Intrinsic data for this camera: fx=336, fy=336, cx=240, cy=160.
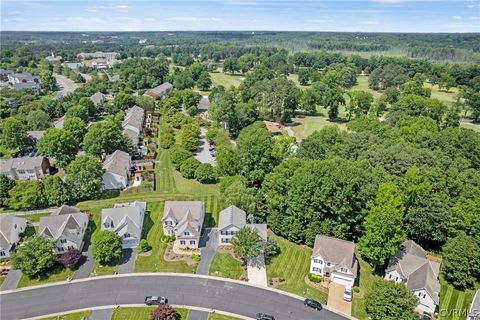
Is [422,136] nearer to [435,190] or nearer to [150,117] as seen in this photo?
[435,190]

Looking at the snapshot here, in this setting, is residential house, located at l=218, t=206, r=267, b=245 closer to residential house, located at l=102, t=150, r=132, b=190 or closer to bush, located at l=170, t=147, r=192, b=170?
residential house, located at l=102, t=150, r=132, b=190

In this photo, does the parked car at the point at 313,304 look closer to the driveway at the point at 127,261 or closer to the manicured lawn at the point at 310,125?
the driveway at the point at 127,261

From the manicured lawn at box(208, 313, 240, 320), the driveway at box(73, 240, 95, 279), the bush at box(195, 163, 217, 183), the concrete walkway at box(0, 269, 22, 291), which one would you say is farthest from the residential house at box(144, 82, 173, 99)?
the manicured lawn at box(208, 313, 240, 320)

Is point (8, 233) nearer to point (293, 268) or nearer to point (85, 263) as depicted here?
point (85, 263)

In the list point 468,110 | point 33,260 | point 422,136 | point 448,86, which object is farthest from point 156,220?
point 448,86

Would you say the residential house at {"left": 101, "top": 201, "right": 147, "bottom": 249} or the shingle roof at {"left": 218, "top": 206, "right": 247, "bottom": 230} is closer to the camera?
the residential house at {"left": 101, "top": 201, "right": 147, "bottom": 249}

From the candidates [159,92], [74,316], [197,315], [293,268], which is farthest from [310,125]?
[74,316]
